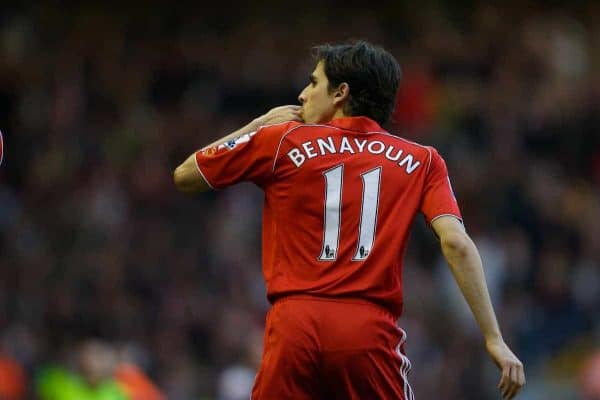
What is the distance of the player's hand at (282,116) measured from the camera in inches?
225

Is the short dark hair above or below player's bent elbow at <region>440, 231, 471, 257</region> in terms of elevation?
above

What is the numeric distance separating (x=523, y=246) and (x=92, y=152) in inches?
165

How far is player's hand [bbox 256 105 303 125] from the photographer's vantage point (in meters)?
5.71

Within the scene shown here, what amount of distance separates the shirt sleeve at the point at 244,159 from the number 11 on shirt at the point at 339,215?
23 cm

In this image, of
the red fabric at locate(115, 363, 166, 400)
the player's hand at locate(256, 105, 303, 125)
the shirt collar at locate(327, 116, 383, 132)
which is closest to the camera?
the shirt collar at locate(327, 116, 383, 132)

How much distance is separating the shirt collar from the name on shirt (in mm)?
61

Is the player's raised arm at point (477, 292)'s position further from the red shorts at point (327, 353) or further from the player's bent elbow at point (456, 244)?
the red shorts at point (327, 353)

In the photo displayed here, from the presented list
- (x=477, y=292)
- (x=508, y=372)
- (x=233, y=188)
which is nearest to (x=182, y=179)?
(x=477, y=292)

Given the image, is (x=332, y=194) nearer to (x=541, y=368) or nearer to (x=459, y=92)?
(x=541, y=368)

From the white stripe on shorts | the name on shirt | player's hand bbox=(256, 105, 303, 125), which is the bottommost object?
the white stripe on shorts

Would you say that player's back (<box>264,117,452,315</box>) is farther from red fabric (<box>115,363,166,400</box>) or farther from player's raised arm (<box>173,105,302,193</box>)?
red fabric (<box>115,363,166,400</box>)

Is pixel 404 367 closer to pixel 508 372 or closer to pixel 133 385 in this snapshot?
pixel 508 372

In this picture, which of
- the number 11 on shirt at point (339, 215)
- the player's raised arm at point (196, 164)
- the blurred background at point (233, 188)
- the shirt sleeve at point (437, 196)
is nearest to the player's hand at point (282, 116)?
the player's raised arm at point (196, 164)

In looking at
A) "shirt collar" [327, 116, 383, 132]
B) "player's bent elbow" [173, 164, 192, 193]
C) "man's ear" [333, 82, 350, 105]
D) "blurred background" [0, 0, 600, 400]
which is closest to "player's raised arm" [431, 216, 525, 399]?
"shirt collar" [327, 116, 383, 132]
